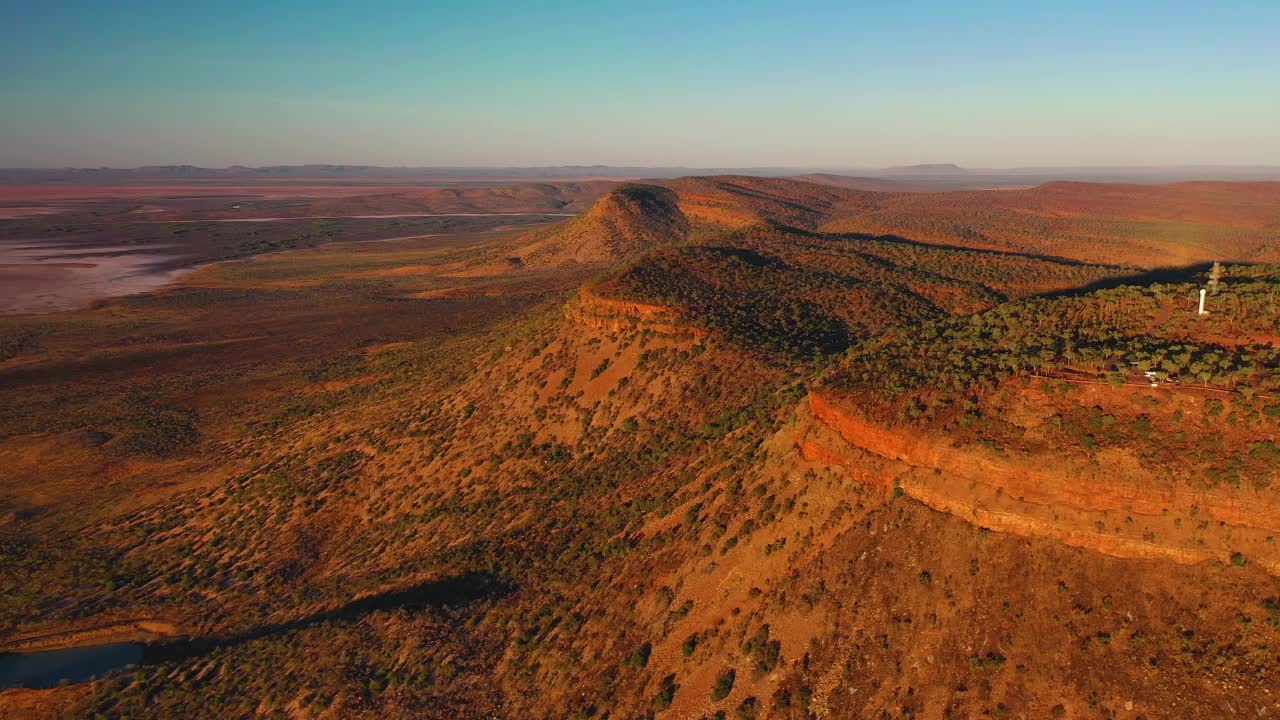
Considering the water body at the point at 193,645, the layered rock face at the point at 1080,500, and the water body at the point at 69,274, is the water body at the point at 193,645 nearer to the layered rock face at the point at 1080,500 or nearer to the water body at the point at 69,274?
the layered rock face at the point at 1080,500

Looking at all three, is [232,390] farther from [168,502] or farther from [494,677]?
[494,677]

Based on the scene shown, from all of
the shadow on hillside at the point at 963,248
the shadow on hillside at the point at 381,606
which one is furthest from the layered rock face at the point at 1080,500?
the shadow on hillside at the point at 963,248

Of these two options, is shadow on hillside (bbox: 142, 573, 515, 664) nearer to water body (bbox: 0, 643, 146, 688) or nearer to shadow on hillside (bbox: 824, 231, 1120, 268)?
water body (bbox: 0, 643, 146, 688)

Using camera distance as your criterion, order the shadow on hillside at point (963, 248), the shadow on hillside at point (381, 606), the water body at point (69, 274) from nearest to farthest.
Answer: the shadow on hillside at point (381, 606) < the shadow on hillside at point (963, 248) < the water body at point (69, 274)

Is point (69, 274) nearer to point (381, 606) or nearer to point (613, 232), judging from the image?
point (613, 232)

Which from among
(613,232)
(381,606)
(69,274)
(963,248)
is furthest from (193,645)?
(69,274)

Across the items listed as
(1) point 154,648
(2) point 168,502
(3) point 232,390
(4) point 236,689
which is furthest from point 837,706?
(3) point 232,390
